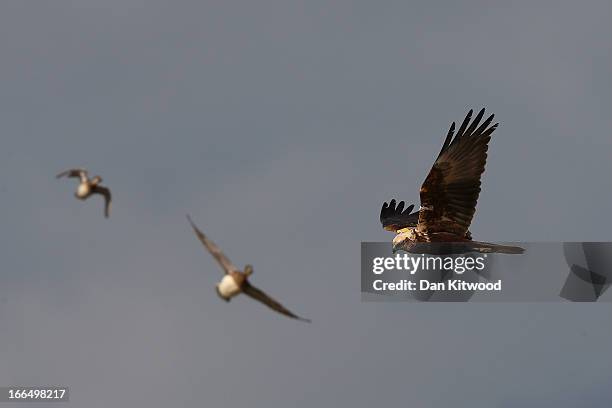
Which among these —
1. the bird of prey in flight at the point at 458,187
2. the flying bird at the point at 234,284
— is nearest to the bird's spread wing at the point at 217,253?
the flying bird at the point at 234,284

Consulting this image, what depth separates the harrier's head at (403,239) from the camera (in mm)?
58875

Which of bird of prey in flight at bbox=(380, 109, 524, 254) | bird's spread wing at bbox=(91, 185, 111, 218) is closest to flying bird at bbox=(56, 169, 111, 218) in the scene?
bird's spread wing at bbox=(91, 185, 111, 218)

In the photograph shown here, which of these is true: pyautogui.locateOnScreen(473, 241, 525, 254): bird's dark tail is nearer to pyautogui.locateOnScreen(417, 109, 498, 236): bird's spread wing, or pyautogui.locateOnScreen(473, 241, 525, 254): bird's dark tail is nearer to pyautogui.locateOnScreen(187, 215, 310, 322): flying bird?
pyautogui.locateOnScreen(417, 109, 498, 236): bird's spread wing

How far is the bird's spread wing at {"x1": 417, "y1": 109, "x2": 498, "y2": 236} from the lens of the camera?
2185 inches

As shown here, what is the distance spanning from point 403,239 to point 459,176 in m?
4.63

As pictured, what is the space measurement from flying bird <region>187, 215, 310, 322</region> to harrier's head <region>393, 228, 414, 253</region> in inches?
888

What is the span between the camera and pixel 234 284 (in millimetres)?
36344

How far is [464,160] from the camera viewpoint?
2192 inches

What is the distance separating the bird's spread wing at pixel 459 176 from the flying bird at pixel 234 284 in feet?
64.6

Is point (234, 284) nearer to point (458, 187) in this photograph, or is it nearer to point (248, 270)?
point (248, 270)

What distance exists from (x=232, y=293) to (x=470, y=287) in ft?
93.3

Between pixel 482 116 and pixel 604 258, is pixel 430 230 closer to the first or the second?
pixel 482 116

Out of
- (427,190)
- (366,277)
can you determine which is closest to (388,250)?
(366,277)

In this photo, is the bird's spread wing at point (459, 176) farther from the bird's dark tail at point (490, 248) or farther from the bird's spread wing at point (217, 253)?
the bird's spread wing at point (217, 253)
